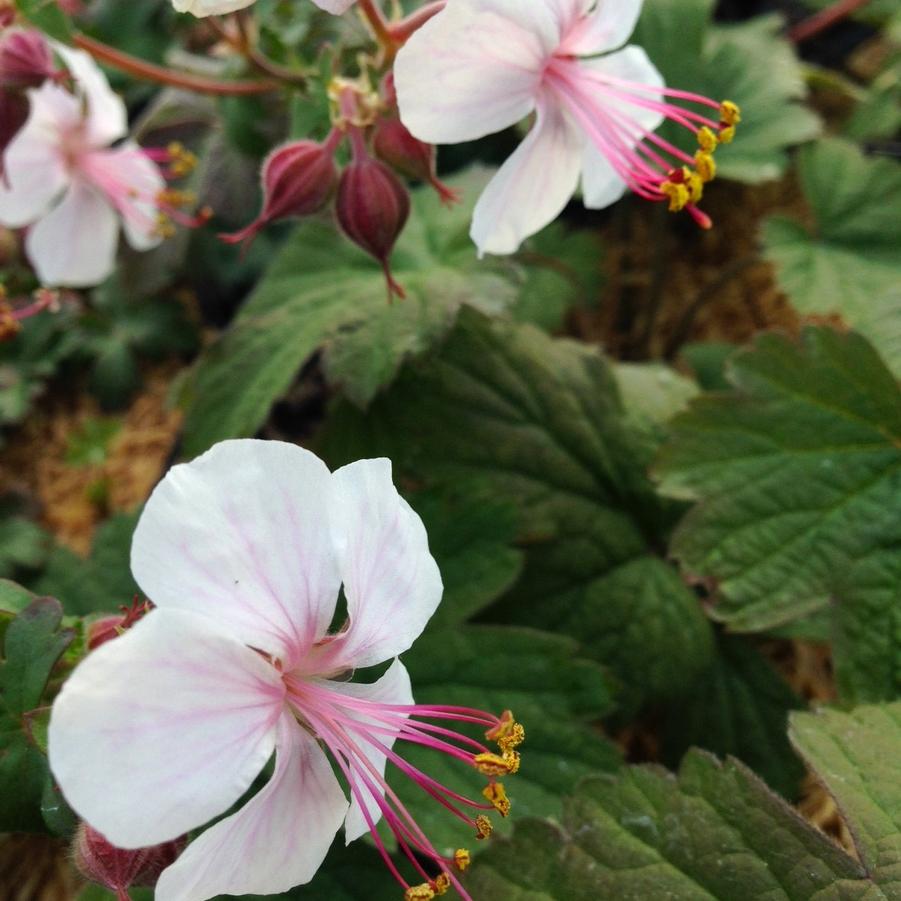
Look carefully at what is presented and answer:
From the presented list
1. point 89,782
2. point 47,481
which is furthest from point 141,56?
point 89,782

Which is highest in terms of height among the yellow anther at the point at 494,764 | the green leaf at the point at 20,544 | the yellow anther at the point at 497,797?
the yellow anther at the point at 494,764

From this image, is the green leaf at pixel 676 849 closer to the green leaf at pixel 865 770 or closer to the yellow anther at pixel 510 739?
the green leaf at pixel 865 770

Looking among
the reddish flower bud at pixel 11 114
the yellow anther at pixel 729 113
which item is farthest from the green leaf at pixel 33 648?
the yellow anther at pixel 729 113

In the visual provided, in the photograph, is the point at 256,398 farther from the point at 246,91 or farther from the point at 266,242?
the point at 266,242

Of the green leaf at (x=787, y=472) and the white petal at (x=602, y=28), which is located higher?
the white petal at (x=602, y=28)

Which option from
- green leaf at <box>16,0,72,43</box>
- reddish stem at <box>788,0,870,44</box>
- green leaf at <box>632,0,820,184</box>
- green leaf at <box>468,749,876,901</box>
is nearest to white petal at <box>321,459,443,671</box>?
green leaf at <box>468,749,876,901</box>

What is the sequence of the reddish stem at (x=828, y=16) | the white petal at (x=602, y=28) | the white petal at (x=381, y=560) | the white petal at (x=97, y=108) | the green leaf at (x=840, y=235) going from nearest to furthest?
1. the white petal at (x=381, y=560)
2. the white petal at (x=602, y=28)
3. the white petal at (x=97, y=108)
4. the green leaf at (x=840, y=235)
5. the reddish stem at (x=828, y=16)
